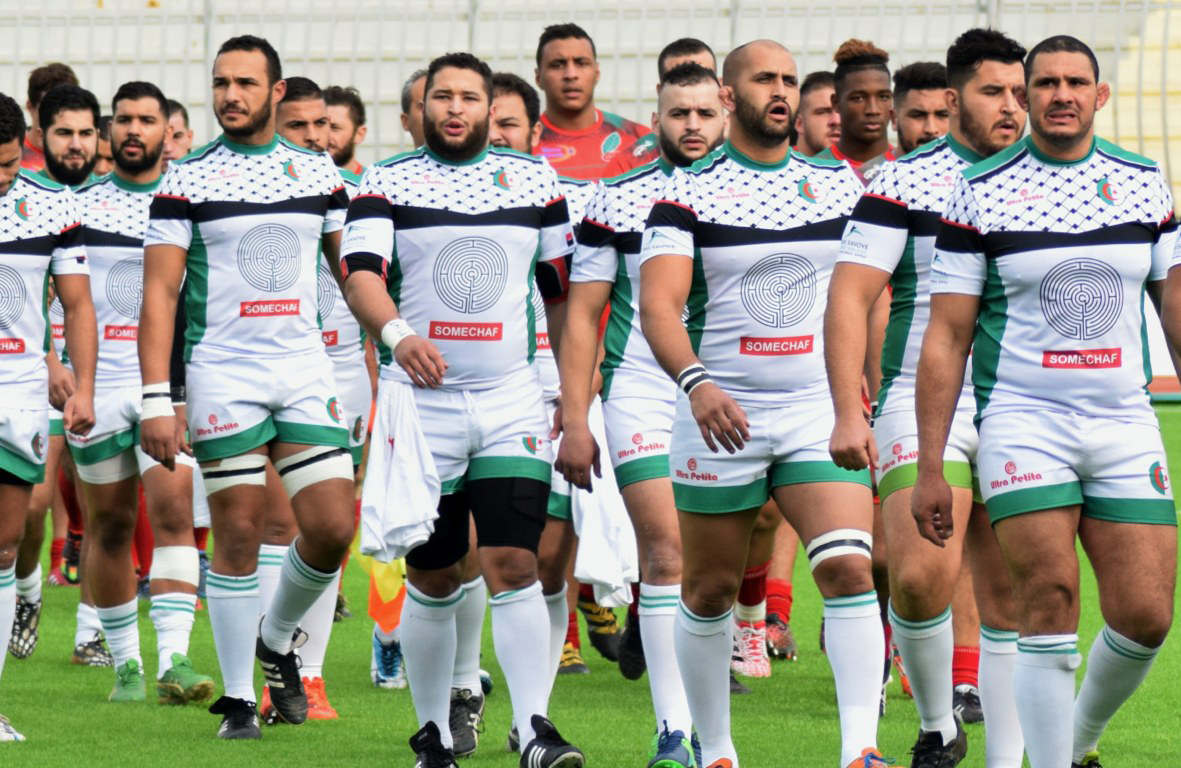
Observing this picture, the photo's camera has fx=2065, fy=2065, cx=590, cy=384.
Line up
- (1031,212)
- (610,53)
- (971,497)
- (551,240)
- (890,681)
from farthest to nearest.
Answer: (610,53)
(890,681)
(551,240)
(971,497)
(1031,212)

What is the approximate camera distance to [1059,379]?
5449mm

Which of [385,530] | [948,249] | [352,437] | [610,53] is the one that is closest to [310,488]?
[385,530]

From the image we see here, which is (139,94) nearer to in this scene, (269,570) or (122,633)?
(269,570)

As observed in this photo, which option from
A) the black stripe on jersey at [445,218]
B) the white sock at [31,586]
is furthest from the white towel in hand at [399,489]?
the white sock at [31,586]

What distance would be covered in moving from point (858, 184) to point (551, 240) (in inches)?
42.1

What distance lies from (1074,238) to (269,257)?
3.12 metres

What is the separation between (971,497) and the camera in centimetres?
643

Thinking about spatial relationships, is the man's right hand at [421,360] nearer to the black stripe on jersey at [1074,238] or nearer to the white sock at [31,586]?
the black stripe on jersey at [1074,238]

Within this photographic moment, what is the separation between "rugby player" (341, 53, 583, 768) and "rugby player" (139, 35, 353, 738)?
64 cm

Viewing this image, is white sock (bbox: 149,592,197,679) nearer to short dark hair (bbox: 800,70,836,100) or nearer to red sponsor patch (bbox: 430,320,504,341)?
red sponsor patch (bbox: 430,320,504,341)

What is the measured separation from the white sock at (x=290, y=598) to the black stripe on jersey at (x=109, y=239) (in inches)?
80.1

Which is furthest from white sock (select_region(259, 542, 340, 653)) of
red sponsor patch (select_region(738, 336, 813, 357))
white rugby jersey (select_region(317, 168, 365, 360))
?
white rugby jersey (select_region(317, 168, 365, 360))

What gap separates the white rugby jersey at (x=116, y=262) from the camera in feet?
28.7

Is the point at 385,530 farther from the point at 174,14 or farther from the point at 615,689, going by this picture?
the point at 174,14
